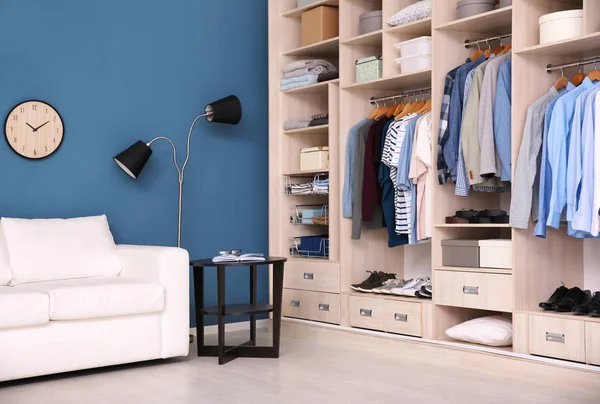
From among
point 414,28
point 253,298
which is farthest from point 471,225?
point 253,298

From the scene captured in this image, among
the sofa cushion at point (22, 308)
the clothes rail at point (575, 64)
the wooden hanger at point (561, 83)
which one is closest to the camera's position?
the sofa cushion at point (22, 308)

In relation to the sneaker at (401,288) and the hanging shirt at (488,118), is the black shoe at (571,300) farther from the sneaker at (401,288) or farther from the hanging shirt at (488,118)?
the sneaker at (401,288)

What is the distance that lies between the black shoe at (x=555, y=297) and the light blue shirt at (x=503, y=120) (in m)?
0.63

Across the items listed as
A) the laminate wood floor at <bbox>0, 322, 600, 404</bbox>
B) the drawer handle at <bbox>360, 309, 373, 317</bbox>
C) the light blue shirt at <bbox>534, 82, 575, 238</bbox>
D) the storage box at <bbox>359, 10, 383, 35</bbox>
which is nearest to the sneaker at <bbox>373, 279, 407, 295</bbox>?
the drawer handle at <bbox>360, 309, 373, 317</bbox>

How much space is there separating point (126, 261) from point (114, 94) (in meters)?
1.19

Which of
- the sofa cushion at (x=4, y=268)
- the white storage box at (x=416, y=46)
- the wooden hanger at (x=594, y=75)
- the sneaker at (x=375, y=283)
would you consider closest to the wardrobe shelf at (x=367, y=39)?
the white storage box at (x=416, y=46)

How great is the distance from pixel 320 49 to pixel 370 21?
618 millimetres

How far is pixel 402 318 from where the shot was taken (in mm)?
4719

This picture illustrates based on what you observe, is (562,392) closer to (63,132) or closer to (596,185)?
(596,185)

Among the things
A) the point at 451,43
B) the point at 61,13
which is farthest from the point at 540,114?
the point at 61,13

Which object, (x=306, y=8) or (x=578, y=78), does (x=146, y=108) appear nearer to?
(x=306, y=8)

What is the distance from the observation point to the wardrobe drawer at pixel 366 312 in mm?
4879

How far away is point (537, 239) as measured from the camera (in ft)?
13.8

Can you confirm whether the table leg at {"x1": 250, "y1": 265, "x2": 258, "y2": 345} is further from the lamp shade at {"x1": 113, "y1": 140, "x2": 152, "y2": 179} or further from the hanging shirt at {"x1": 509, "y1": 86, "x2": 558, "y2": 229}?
the hanging shirt at {"x1": 509, "y1": 86, "x2": 558, "y2": 229}
